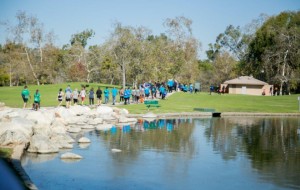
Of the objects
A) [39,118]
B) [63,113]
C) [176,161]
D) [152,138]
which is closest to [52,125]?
[39,118]

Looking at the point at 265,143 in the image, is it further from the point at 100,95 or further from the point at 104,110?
the point at 100,95

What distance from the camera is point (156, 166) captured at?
18.2 meters

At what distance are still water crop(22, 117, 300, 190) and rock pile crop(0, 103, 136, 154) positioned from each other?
946 mm

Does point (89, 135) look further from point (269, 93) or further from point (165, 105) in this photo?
point (269, 93)

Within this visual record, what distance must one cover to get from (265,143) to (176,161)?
26.3ft

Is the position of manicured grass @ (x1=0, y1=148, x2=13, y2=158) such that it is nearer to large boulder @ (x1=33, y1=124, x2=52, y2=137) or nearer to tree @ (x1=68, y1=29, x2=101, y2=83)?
large boulder @ (x1=33, y1=124, x2=52, y2=137)

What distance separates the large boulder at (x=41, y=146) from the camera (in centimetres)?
2031

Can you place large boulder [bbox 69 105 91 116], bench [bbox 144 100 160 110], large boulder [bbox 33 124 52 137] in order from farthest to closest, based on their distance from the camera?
1. bench [bbox 144 100 160 110]
2. large boulder [bbox 69 105 91 116]
3. large boulder [bbox 33 124 52 137]

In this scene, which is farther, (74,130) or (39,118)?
(74,130)

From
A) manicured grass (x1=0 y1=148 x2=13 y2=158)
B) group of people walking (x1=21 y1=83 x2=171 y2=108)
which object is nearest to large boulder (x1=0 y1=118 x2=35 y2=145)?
manicured grass (x1=0 y1=148 x2=13 y2=158)

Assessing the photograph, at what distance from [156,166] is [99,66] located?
74.7 metres

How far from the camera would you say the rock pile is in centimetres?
2047

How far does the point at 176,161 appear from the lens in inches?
763

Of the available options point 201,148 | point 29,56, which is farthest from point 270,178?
point 29,56
